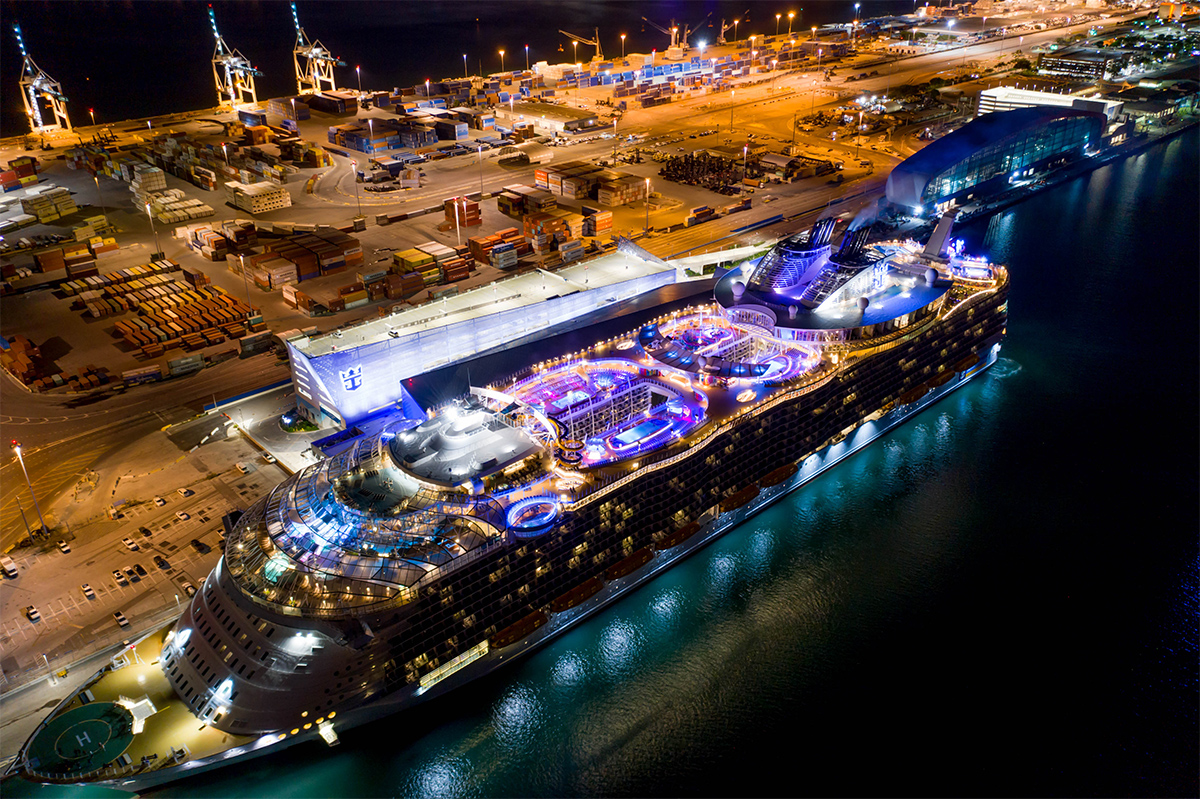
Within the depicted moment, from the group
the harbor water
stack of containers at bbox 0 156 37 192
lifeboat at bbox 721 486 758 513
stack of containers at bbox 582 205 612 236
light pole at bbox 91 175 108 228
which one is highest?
stack of containers at bbox 0 156 37 192

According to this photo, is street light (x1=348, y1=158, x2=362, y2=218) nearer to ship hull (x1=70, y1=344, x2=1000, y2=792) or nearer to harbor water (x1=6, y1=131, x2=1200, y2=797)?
ship hull (x1=70, y1=344, x2=1000, y2=792)

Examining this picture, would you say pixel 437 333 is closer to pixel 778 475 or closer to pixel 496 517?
pixel 496 517

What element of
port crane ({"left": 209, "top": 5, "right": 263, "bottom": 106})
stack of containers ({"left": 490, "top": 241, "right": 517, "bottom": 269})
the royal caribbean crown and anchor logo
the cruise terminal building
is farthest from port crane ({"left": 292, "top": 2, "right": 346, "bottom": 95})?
the royal caribbean crown and anchor logo

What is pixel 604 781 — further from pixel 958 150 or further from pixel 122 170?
pixel 122 170

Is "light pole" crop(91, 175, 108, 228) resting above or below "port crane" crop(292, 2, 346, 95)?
below

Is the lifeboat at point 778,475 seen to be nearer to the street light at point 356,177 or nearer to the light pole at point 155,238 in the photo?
the light pole at point 155,238

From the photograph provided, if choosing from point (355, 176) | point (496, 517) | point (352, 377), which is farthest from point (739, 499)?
point (355, 176)
